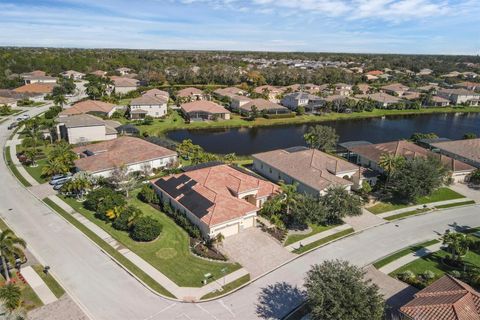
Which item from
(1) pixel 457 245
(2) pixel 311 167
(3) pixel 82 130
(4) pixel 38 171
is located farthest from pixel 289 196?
(3) pixel 82 130

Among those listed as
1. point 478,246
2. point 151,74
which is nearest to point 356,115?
point 478,246

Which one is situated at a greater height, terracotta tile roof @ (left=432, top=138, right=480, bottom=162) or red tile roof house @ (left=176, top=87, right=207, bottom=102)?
red tile roof house @ (left=176, top=87, right=207, bottom=102)

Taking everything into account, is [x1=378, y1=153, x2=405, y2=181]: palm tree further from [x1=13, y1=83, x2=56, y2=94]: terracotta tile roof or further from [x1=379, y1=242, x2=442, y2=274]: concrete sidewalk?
[x1=13, y1=83, x2=56, y2=94]: terracotta tile roof

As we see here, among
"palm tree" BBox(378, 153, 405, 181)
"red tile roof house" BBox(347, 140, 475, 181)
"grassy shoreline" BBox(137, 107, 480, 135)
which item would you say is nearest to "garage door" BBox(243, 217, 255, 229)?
"palm tree" BBox(378, 153, 405, 181)

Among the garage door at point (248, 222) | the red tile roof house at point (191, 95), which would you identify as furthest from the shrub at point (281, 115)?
the garage door at point (248, 222)

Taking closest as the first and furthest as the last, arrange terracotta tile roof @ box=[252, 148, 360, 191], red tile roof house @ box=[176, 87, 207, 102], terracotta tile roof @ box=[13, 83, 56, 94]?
terracotta tile roof @ box=[252, 148, 360, 191] < red tile roof house @ box=[176, 87, 207, 102] < terracotta tile roof @ box=[13, 83, 56, 94]

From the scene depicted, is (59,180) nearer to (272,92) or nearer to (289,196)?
(289,196)
